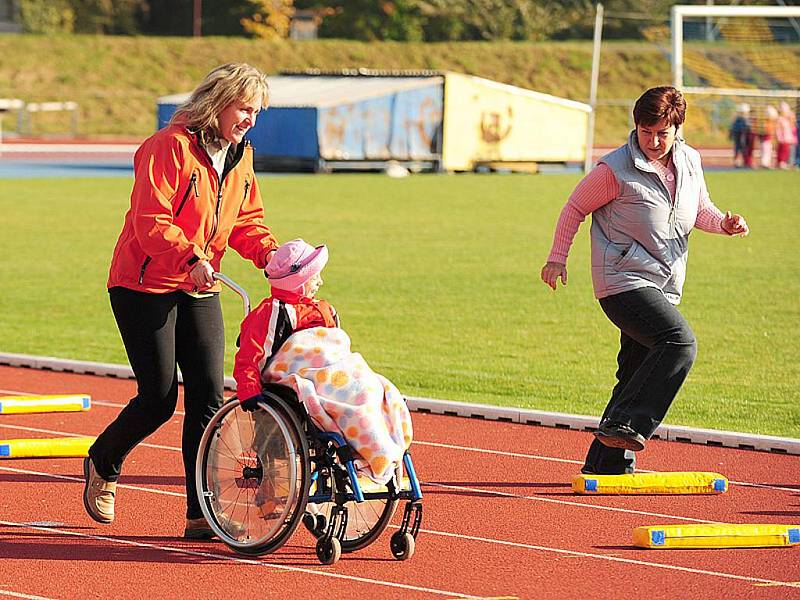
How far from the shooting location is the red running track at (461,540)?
5.97 meters

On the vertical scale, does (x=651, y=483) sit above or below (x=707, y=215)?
below

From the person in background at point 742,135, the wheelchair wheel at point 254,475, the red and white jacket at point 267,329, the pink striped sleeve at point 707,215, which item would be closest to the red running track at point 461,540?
the wheelchair wheel at point 254,475

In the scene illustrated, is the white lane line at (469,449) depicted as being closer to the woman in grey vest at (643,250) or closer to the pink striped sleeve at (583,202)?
the woman in grey vest at (643,250)

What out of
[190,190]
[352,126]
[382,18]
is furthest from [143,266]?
[382,18]

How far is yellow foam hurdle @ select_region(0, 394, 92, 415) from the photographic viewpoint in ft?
31.2

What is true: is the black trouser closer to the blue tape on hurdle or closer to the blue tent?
the blue tape on hurdle

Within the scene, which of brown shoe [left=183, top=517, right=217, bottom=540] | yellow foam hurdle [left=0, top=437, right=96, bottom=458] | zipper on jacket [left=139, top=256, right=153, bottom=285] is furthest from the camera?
yellow foam hurdle [left=0, top=437, right=96, bottom=458]

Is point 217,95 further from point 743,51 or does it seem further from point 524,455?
point 743,51

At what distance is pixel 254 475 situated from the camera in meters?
6.36

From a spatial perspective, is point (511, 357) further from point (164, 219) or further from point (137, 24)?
point (137, 24)

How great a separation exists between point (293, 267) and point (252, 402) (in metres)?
0.57

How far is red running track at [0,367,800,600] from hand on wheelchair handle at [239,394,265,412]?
656 mm

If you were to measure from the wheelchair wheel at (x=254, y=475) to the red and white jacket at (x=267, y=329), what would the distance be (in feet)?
0.37

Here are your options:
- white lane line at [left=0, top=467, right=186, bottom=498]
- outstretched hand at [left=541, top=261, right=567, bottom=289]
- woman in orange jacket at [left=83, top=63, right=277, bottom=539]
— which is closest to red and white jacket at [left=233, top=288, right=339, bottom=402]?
woman in orange jacket at [left=83, top=63, right=277, bottom=539]
